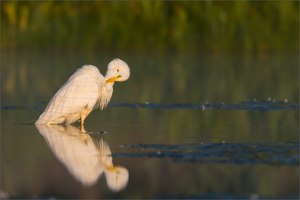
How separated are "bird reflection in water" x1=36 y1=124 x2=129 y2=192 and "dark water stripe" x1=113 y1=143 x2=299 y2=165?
0.84 feet

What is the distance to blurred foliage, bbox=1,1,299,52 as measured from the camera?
20156mm

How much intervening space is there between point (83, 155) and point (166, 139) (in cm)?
116

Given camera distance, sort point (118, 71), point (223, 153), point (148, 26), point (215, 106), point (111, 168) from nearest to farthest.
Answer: point (111, 168) → point (223, 153) → point (118, 71) → point (215, 106) → point (148, 26)

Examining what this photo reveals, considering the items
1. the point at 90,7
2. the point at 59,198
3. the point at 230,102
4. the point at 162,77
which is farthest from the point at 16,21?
the point at 59,198

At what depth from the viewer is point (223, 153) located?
7906mm

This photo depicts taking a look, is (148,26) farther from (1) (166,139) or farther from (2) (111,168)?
(2) (111,168)

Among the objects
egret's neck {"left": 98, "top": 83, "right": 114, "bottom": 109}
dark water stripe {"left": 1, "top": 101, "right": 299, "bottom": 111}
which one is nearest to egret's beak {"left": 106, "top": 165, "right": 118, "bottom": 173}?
egret's neck {"left": 98, "top": 83, "right": 114, "bottom": 109}

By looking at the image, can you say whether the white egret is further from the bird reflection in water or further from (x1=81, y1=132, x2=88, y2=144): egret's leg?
(x1=81, y1=132, x2=88, y2=144): egret's leg

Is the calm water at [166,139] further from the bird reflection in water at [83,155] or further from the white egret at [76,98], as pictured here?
the white egret at [76,98]

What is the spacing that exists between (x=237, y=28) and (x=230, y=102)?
26.9 ft

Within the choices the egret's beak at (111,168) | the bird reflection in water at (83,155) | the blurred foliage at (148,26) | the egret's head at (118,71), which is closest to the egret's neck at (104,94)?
the egret's head at (118,71)

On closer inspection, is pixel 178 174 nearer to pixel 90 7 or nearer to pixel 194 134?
pixel 194 134

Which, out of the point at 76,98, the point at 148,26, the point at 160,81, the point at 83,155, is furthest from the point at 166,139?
→ the point at 148,26

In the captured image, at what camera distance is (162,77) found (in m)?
16.2
